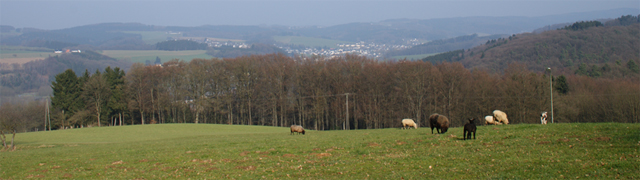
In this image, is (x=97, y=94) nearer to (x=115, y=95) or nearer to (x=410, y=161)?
(x=115, y=95)

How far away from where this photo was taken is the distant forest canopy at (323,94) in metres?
64.2

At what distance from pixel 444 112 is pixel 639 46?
456 feet

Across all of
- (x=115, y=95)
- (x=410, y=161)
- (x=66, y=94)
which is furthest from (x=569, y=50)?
(x=410, y=161)

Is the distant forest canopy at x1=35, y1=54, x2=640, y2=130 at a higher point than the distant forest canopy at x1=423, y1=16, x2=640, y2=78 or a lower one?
lower

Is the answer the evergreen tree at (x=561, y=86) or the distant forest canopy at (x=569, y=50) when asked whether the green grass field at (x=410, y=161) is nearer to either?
the evergreen tree at (x=561, y=86)

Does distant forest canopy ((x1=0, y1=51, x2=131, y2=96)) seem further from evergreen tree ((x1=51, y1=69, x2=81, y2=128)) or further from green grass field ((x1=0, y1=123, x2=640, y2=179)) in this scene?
green grass field ((x1=0, y1=123, x2=640, y2=179))

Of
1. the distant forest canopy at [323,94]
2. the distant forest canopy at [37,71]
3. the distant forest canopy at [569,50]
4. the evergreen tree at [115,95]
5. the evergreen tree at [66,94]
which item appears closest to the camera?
the distant forest canopy at [323,94]

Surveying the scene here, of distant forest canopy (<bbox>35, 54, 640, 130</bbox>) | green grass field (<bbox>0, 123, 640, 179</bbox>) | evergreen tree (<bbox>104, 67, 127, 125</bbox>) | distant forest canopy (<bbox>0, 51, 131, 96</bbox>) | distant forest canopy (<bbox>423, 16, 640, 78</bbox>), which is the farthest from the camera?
distant forest canopy (<bbox>0, 51, 131, 96</bbox>)

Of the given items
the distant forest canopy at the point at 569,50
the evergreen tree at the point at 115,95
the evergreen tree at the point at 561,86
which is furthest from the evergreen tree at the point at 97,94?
the distant forest canopy at the point at 569,50

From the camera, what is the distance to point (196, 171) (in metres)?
13.5

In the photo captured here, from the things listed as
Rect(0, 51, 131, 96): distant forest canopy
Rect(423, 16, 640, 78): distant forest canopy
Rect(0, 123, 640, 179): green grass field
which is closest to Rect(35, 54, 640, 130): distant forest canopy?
Rect(0, 123, 640, 179): green grass field

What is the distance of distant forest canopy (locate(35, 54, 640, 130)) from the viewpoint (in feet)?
211

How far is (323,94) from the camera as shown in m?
73.2

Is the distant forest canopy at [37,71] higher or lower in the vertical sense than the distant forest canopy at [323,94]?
higher
